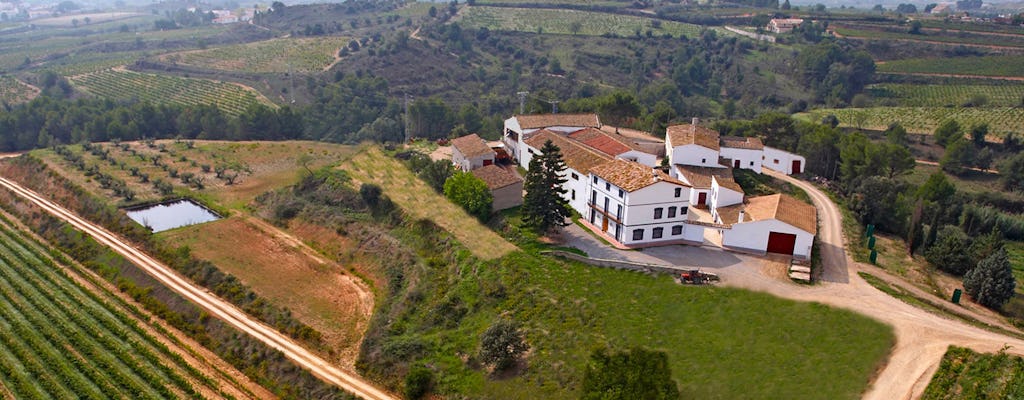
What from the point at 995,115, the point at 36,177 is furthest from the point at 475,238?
the point at 995,115

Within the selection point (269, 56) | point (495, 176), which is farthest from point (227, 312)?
point (269, 56)

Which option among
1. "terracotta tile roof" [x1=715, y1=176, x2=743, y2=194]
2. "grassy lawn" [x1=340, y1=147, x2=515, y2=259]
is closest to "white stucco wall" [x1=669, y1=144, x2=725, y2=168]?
"terracotta tile roof" [x1=715, y1=176, x2=743, y2=194]

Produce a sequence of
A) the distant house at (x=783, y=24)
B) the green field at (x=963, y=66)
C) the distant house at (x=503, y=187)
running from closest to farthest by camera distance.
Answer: the distant house at (x=503, y=187) → the green field at (x=963, y=66) → the distant house at (x=783, y=24)

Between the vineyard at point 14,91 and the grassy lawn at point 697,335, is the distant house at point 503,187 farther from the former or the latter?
the vineyard at point 14,91

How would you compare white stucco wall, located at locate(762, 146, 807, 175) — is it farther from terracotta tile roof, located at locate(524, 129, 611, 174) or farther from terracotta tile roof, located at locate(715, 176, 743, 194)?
terracotta tile roof, located at locate(524, 129, 611, 174)

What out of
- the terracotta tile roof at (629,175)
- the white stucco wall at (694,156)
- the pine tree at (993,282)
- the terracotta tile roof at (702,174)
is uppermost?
the terracotta tile roof at (629,175)

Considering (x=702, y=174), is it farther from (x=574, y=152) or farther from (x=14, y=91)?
(x=14, y=91)

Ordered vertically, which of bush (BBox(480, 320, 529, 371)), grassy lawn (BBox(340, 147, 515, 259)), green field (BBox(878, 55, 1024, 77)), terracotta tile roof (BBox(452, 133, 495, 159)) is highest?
green field (BBox(878, 55, 1024, 77))

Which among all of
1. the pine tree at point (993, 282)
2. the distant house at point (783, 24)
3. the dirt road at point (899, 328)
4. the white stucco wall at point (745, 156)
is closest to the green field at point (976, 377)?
the dirt road at point (899, 328)
